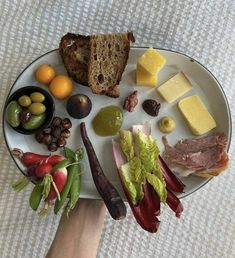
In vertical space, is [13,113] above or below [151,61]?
below

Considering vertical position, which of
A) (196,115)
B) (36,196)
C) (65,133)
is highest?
(196,115)

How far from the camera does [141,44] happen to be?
1.14 m

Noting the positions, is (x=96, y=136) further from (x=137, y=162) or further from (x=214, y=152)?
(x=214, y=152)

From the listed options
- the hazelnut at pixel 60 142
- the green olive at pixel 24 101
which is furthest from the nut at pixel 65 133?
the green olive at pixel 24 101

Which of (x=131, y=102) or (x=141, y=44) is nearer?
(x=131, y=102)

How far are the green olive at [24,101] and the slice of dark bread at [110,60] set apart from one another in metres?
0.16

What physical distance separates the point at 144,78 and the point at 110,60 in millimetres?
95

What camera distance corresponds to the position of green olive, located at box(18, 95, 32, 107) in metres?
0.98

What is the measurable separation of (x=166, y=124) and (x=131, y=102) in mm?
102

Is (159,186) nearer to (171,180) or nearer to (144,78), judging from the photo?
(171,180)

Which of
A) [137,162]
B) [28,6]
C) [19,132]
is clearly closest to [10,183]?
[19,132]

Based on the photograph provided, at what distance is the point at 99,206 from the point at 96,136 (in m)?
0.18

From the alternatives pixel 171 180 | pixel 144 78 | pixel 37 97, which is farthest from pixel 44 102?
pixel 171 180

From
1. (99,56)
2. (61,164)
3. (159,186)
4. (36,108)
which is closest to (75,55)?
(99,56)
